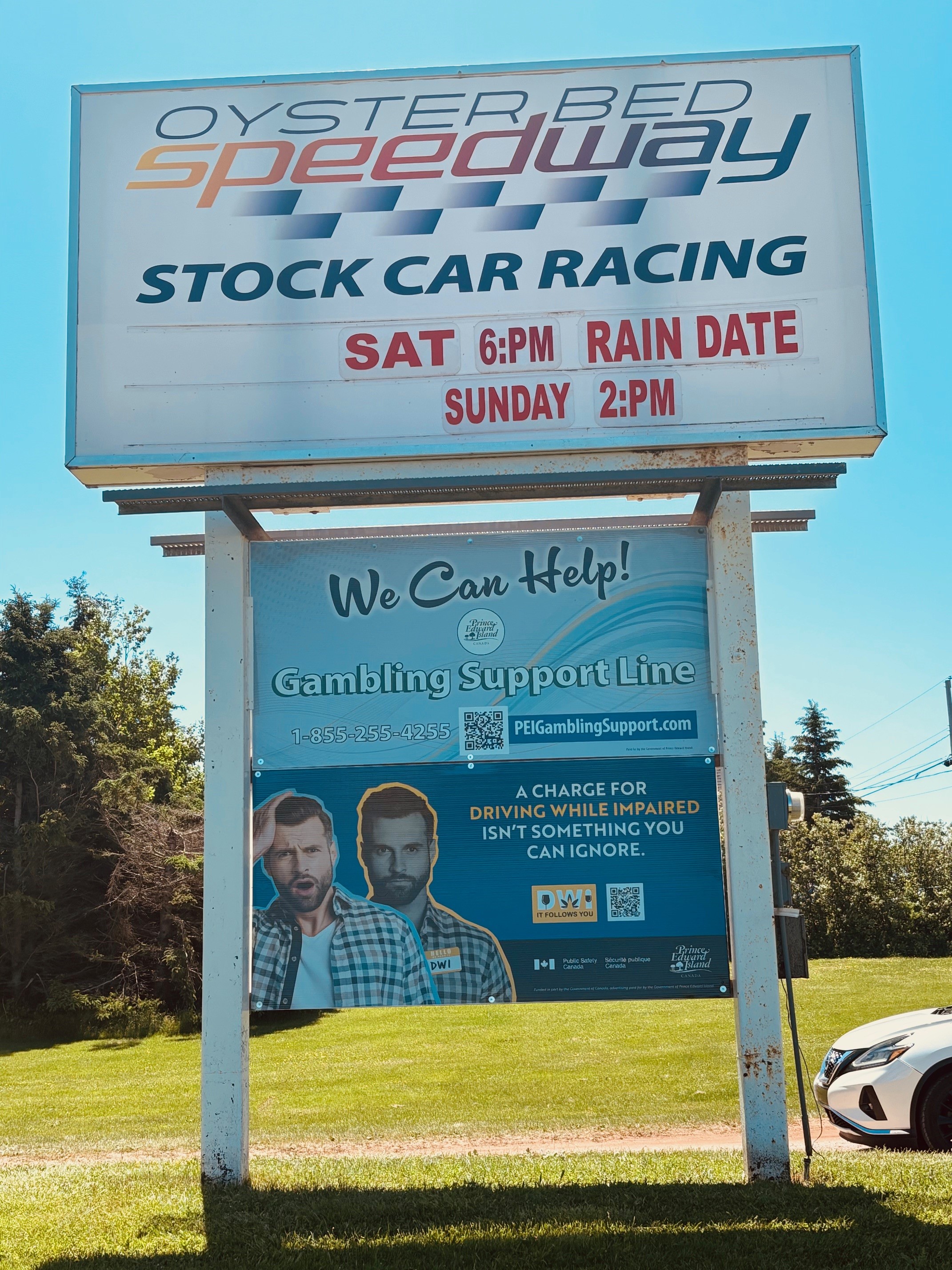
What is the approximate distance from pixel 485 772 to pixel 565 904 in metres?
0.91

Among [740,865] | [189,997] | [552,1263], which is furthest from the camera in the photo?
[189,997]

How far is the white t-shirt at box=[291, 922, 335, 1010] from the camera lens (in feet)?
23.0

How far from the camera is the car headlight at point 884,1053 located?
28.4ft

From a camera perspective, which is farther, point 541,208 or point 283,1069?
point 283,1069

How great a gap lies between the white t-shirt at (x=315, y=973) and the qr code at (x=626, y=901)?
165 cm

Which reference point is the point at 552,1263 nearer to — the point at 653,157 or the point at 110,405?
the point at 110,405

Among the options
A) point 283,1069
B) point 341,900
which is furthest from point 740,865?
point 283,1069

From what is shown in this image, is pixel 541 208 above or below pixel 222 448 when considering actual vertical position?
above

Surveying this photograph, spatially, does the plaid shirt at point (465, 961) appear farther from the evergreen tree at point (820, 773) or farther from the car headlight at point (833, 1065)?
the evergreen tree at point (820, 773)

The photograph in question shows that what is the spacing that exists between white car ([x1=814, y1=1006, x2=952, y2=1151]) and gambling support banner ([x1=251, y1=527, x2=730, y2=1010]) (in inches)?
99.8

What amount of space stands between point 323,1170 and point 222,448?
180 inches

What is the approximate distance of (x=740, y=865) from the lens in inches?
274

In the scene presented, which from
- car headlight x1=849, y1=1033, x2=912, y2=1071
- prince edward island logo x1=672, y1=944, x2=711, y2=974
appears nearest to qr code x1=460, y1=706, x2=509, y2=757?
prince edward island logo x1=672, y1=944, x2=711, y2=974

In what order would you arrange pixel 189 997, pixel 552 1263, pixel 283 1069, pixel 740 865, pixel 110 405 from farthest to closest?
pixel 189 997 < pixel 283 1069 < pixel 110 405 < pixel 740 865 < pixel 552 1263
